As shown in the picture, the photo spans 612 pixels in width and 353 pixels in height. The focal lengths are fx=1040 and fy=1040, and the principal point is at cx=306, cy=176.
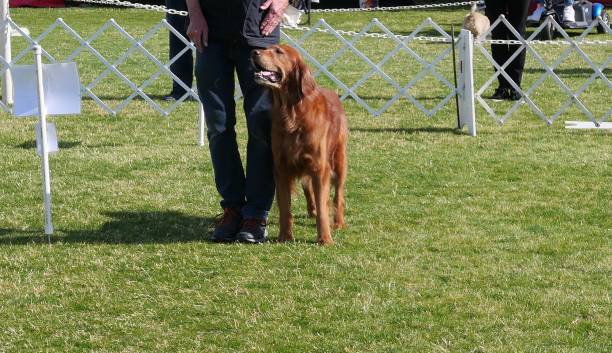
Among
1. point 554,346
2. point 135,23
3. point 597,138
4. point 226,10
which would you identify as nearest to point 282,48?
point 226,10

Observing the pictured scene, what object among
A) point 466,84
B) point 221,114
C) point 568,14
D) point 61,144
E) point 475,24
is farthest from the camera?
point 568,14

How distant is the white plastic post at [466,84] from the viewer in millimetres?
8797

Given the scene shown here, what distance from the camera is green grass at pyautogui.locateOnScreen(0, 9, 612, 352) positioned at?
165 inches

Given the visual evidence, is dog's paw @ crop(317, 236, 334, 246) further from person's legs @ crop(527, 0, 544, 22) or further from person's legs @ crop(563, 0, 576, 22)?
person's legs @ crop(527, 0, 544, 22)

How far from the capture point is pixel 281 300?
15.1 ft

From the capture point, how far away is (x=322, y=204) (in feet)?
18.1

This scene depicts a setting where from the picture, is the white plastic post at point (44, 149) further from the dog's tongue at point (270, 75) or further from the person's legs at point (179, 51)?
the person's legs at point (179, 51)

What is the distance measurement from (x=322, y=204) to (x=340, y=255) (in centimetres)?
35

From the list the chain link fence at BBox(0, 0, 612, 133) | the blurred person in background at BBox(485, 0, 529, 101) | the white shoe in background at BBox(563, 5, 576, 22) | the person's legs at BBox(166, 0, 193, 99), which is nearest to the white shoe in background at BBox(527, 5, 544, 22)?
the white shoe in background at BBox(563, 5, 576, 22)

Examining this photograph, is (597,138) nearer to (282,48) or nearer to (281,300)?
(282,48)

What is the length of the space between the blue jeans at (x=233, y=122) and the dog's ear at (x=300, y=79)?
0.78ft

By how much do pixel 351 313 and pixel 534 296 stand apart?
2.73 ft

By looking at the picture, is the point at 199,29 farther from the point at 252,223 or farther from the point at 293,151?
the point at 252,223

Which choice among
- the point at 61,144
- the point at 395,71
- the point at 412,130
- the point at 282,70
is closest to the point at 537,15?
the point at 395,71
